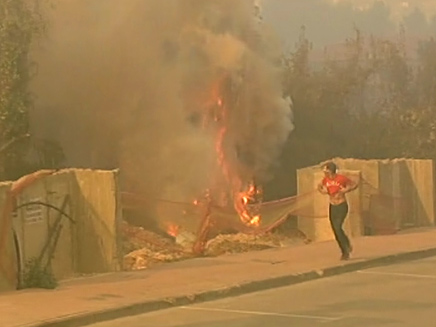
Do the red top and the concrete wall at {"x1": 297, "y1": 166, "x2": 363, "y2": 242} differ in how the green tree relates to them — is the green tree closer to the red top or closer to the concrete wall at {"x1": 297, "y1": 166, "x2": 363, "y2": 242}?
the concrete wall at {"x1": 297, "y1": 166, "x2": 363, "y2": 242}

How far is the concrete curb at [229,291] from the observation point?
11648 millimetres

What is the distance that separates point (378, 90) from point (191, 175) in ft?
31.4

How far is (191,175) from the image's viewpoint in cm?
3244

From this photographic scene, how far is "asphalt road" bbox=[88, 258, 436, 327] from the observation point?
11492mm

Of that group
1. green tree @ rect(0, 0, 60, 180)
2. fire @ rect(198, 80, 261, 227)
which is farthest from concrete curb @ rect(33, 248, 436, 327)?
fire @ rect(198, 80, 261, 227)

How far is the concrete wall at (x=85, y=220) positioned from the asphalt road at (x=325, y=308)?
2.63 m

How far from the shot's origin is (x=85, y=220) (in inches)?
617

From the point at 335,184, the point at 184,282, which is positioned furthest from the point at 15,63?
the point at 184,282

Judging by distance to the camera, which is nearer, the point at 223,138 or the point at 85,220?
the point at 85,220

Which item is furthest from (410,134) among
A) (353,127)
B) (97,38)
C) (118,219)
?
(118,219)

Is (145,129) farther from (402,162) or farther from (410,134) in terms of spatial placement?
(402,162)

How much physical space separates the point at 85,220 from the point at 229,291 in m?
2.87

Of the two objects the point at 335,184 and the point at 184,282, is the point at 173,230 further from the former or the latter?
the point at 184,282

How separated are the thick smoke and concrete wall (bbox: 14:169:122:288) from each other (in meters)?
16.3
